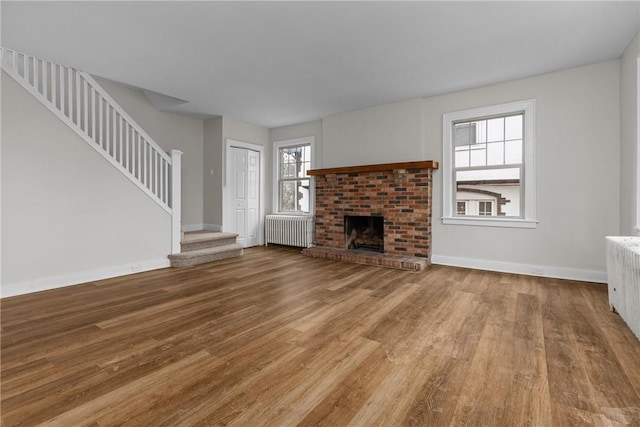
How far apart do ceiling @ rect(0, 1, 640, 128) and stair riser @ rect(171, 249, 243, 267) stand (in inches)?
101

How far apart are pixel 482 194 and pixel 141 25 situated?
4645 millimetres

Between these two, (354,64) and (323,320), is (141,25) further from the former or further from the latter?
(323,320)

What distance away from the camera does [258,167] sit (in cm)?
659

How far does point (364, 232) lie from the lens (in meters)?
5.57

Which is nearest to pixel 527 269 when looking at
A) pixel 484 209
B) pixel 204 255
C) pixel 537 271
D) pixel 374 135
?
pixel 537 271

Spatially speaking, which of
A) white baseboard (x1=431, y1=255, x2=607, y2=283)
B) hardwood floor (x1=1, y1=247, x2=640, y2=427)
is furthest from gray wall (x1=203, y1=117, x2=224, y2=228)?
white baseboard (x1=431, y1=255, x2=607, y2=283)

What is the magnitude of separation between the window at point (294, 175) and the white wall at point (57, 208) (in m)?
3.03

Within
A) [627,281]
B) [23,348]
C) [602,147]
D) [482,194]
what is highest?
[602,147]

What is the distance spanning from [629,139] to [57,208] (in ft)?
21.0

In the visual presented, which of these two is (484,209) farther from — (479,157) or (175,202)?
(175,202)

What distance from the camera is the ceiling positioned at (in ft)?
8.43

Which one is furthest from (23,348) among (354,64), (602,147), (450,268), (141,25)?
(602,147)

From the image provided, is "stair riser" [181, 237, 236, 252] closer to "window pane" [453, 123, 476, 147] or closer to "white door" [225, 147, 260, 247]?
"white door" [225, 147, 260, 247]

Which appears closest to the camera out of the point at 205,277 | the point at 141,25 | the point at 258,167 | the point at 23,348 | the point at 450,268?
the point at 23,348
